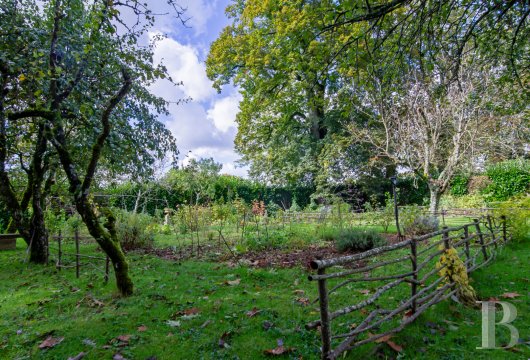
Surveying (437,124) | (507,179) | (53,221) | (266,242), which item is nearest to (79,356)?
(266,242)

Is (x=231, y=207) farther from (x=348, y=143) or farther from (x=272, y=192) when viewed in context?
(x=272, y=192)

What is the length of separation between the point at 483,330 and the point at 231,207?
984 centimetres

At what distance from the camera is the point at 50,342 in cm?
333

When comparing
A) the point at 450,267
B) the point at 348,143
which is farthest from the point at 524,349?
the point at 348,143

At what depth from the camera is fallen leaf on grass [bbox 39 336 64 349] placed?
128 inches

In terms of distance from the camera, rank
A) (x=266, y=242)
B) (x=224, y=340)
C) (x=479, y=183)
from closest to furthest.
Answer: (x=224, y=340) → (x=266, y=242) → (x=479, y=183)

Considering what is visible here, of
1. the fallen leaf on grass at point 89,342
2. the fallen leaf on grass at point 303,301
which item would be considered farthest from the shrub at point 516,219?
the fallen leaf on grass at point 89,342

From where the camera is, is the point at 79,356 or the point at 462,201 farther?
the point at 462,201

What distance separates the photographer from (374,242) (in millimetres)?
7258

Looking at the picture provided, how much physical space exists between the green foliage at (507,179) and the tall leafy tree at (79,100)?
58.2ft

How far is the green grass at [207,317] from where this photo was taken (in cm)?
308

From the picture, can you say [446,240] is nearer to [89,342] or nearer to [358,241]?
[358,241]

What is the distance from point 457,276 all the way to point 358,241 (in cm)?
314

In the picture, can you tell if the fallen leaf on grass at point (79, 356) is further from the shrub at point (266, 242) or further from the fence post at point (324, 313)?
the shrub at point (266, 242)
